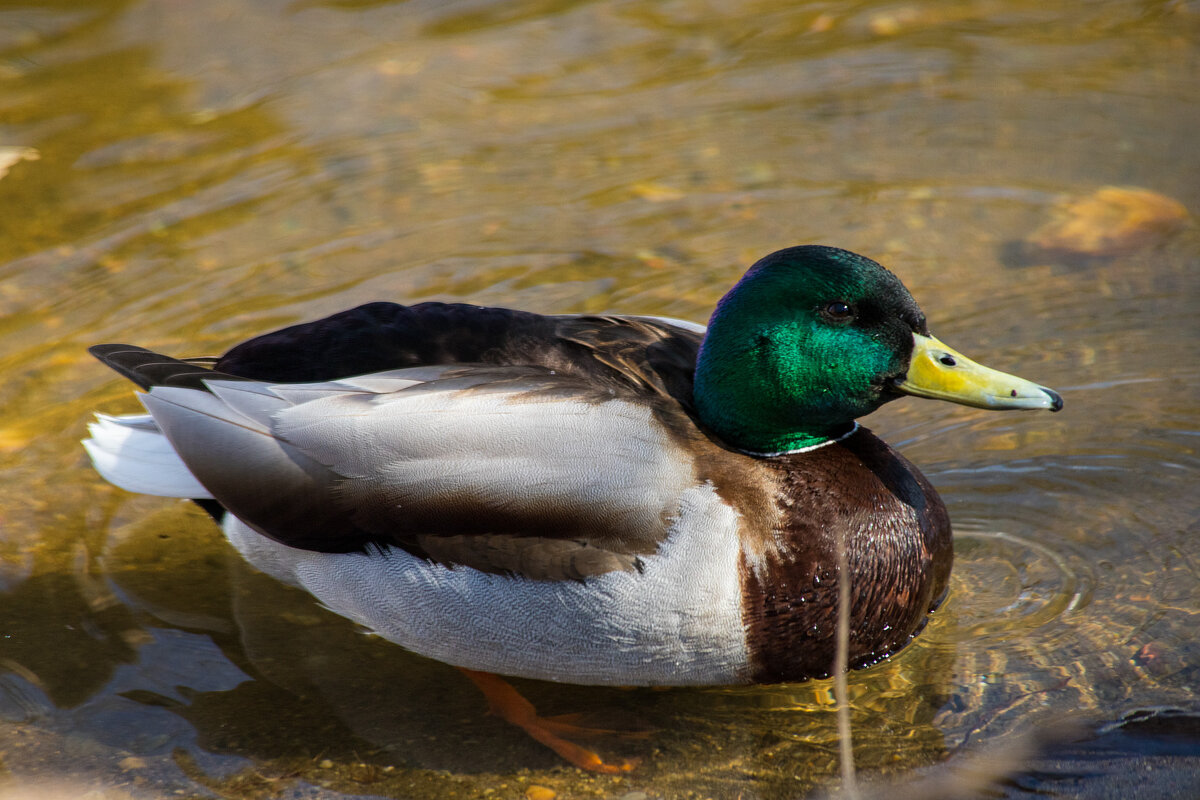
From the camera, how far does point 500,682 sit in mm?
4160

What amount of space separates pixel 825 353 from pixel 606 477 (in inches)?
28.7

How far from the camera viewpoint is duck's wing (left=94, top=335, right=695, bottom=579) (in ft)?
12.1

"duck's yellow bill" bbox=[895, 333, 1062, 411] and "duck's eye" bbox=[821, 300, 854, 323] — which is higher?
"duck's eye" bbox=[821, 300, 854, 323]

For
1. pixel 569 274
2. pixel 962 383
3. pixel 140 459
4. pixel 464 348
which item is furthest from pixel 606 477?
pixel 569 274

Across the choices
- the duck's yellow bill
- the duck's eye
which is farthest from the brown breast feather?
the duck's eye

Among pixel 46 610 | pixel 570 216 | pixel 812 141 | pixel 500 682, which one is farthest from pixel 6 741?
pixel 812 141

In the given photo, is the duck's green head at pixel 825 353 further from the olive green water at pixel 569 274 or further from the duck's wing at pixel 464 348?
the olive green water at pixel 569 274

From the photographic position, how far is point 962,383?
12.4ft

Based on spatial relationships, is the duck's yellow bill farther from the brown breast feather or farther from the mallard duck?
the brown breast feather

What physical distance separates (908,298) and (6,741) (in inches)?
118

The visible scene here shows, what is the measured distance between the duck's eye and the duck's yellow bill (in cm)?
21

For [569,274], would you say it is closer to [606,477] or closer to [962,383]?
[606,477]

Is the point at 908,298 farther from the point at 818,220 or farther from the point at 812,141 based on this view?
the point at 812,141

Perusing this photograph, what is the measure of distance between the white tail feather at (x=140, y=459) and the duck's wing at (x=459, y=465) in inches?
9.9
